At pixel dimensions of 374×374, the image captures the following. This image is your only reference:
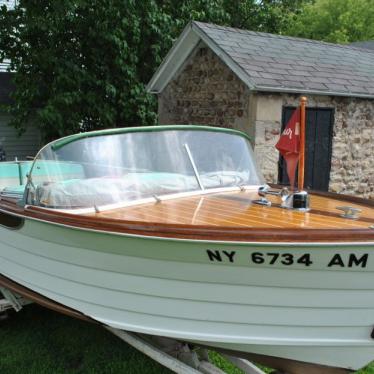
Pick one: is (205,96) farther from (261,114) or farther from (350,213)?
(350,213)

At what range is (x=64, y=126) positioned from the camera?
11.9 m

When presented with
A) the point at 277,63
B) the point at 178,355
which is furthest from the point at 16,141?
the point at 178,355

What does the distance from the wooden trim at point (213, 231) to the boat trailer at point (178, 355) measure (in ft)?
2.95

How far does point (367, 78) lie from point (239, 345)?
27.8ft

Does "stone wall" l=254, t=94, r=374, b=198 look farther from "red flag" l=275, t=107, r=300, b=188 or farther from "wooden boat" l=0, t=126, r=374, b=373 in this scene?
"red flag" l=275, t=107, r=300, b=188

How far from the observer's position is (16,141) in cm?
1642

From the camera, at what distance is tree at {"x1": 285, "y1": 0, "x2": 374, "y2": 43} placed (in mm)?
31219

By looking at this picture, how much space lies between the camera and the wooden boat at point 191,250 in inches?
114

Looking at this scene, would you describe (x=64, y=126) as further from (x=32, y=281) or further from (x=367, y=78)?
(x=32, y=281)

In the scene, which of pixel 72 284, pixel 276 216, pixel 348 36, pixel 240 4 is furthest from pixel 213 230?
pixel 348 36

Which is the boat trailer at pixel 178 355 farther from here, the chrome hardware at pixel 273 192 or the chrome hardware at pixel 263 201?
the chrome hardware at pixel 273 192

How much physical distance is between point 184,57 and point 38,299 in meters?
7.42

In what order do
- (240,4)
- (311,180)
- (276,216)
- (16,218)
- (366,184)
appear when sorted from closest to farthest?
(276,216), (16,218), (311,180), (366,184), (240,4)

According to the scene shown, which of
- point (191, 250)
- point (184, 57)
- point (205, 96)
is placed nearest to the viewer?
point (191, 250)
